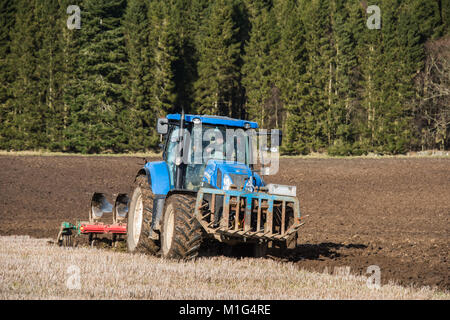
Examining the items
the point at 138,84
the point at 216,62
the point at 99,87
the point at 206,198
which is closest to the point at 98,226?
the point at 206,198

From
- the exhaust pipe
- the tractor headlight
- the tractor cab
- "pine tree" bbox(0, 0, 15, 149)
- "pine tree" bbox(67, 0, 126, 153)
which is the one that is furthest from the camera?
"pine tree" bbox(0, 0, 15, 149)

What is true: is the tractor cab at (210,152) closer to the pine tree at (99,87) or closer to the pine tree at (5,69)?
the pine tree at (99,87)

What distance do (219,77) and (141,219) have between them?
38.4 metres

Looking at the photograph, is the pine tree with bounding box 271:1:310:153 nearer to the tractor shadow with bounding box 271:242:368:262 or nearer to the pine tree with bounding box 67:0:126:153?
the pine tree with bounding box 67:0:126:153

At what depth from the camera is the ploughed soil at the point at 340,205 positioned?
1212 cm

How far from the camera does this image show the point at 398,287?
9.02 m

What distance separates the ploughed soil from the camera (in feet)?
39.8

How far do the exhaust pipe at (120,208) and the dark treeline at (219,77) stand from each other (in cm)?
3166

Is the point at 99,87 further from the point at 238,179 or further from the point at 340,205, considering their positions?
the point at 238,179

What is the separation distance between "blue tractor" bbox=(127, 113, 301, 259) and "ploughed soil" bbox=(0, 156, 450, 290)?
1189 millimetres

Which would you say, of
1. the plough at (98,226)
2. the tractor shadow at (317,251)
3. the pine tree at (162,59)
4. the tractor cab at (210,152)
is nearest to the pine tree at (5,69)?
the pine tree at (162,59)

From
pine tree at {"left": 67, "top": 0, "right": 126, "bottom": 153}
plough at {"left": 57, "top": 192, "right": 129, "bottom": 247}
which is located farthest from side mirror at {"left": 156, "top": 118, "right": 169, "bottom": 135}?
pine tree at {"left": 67, "top": 0, "right": 126, "bottom": 153}

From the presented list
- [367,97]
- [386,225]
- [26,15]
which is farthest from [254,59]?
[386,225]

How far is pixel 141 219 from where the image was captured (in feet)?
41.8
